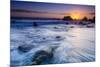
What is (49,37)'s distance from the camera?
2002 mm

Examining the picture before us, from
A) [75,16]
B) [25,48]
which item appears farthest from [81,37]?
[25,48]

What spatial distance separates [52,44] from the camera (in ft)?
6.58

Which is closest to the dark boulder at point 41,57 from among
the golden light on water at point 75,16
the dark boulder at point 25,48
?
the dark boulder at point 25,48

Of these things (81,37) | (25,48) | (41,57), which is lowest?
(41,57)

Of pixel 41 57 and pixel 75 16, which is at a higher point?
pixel 75 16

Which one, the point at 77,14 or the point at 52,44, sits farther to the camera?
the point at 77,14

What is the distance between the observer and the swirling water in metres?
1.89

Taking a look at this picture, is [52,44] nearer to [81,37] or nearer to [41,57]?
[41,57]

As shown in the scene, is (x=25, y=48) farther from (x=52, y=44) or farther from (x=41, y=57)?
(x=52, y=44)

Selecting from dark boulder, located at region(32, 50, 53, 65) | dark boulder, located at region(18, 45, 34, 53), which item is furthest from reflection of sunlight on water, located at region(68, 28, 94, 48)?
dark boulder, located at region(18, 45, 34, 53)

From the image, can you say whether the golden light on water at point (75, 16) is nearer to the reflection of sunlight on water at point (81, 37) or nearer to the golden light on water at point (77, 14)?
the golden light on water at point (77, 14)

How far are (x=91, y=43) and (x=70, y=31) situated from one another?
33 cm

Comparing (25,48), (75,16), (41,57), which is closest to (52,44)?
(41,57)
